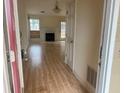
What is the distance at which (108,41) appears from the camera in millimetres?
1389

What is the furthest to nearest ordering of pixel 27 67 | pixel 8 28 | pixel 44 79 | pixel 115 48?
1. pixel 27 67
2. pixel 44 79
3. pixel 115 48
4. pixel 8 28

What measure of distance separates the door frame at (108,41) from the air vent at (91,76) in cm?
100

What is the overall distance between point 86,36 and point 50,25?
863cm

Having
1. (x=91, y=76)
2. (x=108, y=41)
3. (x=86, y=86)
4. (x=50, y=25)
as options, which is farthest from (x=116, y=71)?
Answer: (x=50, y=25)

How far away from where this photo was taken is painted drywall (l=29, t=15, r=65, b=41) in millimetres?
11164

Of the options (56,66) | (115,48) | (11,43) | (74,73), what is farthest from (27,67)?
(115,48)

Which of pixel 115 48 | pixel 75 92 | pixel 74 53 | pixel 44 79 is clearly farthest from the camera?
pixel 74 53

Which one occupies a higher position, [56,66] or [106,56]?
[106,56]

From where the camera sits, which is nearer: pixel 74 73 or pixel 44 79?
pixel 44 79

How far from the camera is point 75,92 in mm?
2699

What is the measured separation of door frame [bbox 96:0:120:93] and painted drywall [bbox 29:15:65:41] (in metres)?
10.0

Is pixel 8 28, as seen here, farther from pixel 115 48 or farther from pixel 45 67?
pixel 45 67

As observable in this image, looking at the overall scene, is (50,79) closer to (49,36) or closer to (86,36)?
(86,36)

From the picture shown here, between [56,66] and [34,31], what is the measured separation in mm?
7963
